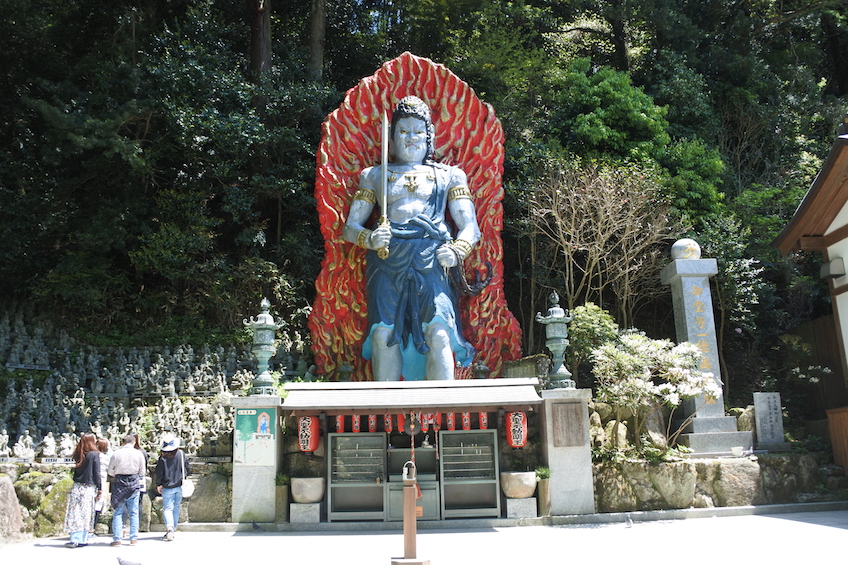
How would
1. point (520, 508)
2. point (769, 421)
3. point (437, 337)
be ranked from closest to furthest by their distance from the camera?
1. point (520, 508)
2. point (437, 337)
3. point (769, 421)

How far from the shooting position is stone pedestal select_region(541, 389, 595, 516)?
9156mm

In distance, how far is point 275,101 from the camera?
1511 cm

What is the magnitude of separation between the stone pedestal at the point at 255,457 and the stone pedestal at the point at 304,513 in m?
0.22

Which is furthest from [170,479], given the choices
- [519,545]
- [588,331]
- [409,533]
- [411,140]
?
[588,331]

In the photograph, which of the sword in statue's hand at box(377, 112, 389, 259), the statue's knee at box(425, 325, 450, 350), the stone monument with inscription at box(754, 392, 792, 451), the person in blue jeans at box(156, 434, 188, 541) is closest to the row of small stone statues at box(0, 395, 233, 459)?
the person in blue jeans at box(156, 434, 188, 541)

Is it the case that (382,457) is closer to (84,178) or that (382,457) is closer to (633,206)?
(633,206)

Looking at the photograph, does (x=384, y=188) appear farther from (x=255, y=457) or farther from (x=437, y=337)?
(x=255, y=457)

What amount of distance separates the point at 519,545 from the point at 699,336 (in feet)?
18.4

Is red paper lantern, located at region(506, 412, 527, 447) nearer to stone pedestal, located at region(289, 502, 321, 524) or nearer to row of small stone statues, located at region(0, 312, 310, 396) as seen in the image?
stone pedestal, located at region(289, 502, 321, 524)

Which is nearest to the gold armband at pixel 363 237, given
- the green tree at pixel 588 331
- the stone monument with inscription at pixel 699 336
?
the green tree at pixel 588 331

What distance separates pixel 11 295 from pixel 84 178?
9.31 feet

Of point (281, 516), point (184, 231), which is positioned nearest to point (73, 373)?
point (184, 231)

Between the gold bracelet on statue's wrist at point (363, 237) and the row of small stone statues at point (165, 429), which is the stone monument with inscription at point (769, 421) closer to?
the gold bracelet on statue's wrist at point (363, 237)

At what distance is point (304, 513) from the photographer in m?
9.02
